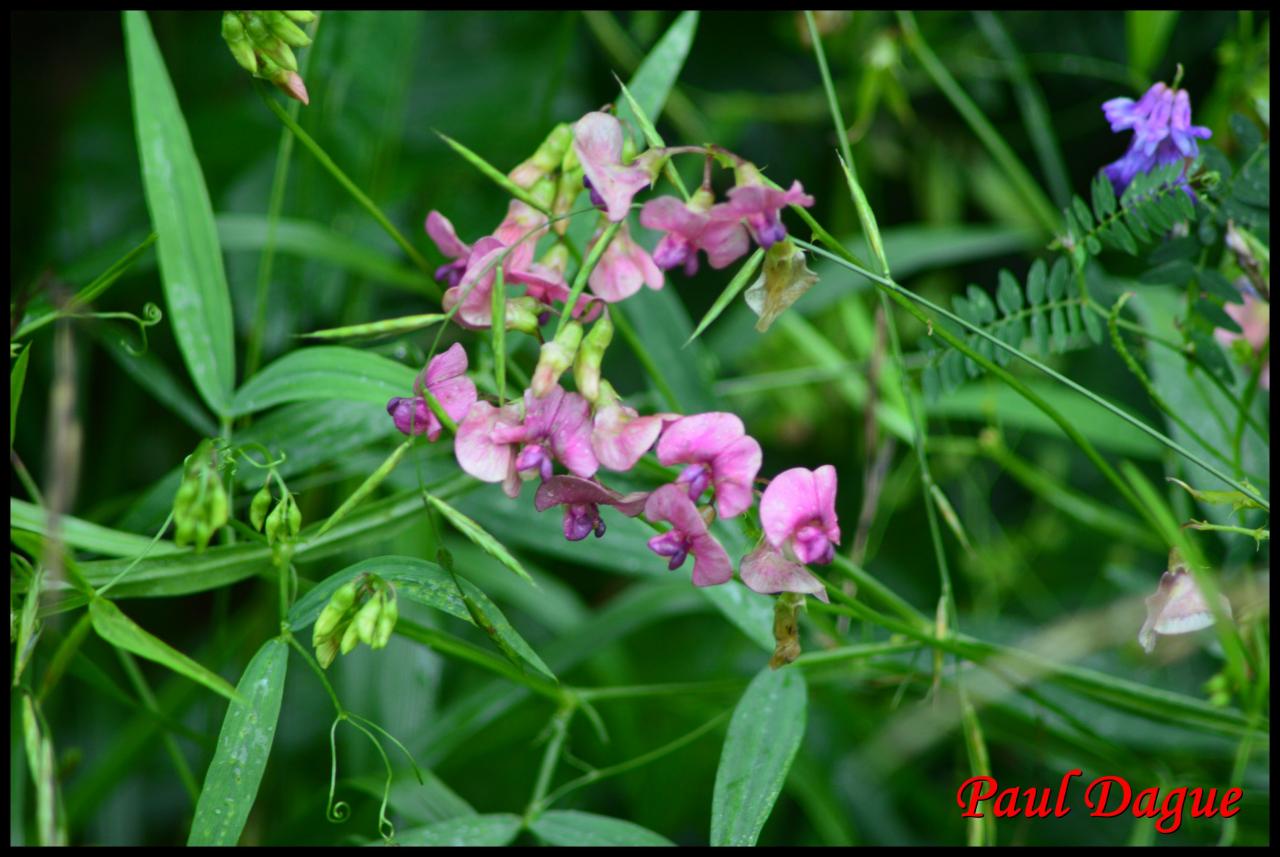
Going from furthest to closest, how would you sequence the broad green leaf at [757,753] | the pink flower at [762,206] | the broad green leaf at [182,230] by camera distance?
the broad green leaf at [182,230], the broad green leaf at [757,753], the pink flower at [762,206]

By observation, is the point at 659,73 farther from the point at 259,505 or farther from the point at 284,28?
the point at 259,505

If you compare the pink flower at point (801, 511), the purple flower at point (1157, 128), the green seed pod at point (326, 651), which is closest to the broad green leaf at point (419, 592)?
the green seed pod at point (326, 651)

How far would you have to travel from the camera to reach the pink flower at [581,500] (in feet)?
1.63

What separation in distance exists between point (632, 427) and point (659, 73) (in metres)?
0.36

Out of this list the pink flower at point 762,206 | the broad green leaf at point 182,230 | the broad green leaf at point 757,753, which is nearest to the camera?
the pink flower at point 762,206

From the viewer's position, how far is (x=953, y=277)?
1.33 m

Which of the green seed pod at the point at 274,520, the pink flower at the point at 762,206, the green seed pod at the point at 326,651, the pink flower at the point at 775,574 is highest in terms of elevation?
the pink flower at the point at 762,206

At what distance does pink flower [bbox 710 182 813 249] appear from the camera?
476 mm

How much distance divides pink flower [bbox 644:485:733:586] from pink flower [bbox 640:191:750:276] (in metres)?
0.11

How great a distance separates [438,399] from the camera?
0.53m

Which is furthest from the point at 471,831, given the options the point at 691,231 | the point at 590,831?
the point at 691,231

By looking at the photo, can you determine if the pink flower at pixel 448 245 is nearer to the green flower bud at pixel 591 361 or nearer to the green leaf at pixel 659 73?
the green flower bud at pixel 591 361

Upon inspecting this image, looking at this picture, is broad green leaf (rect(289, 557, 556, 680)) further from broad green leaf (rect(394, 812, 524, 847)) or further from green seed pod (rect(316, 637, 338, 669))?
broad green leaf (rect(394, 812, 524, 847))

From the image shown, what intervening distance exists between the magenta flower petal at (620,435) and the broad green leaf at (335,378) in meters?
0.20
